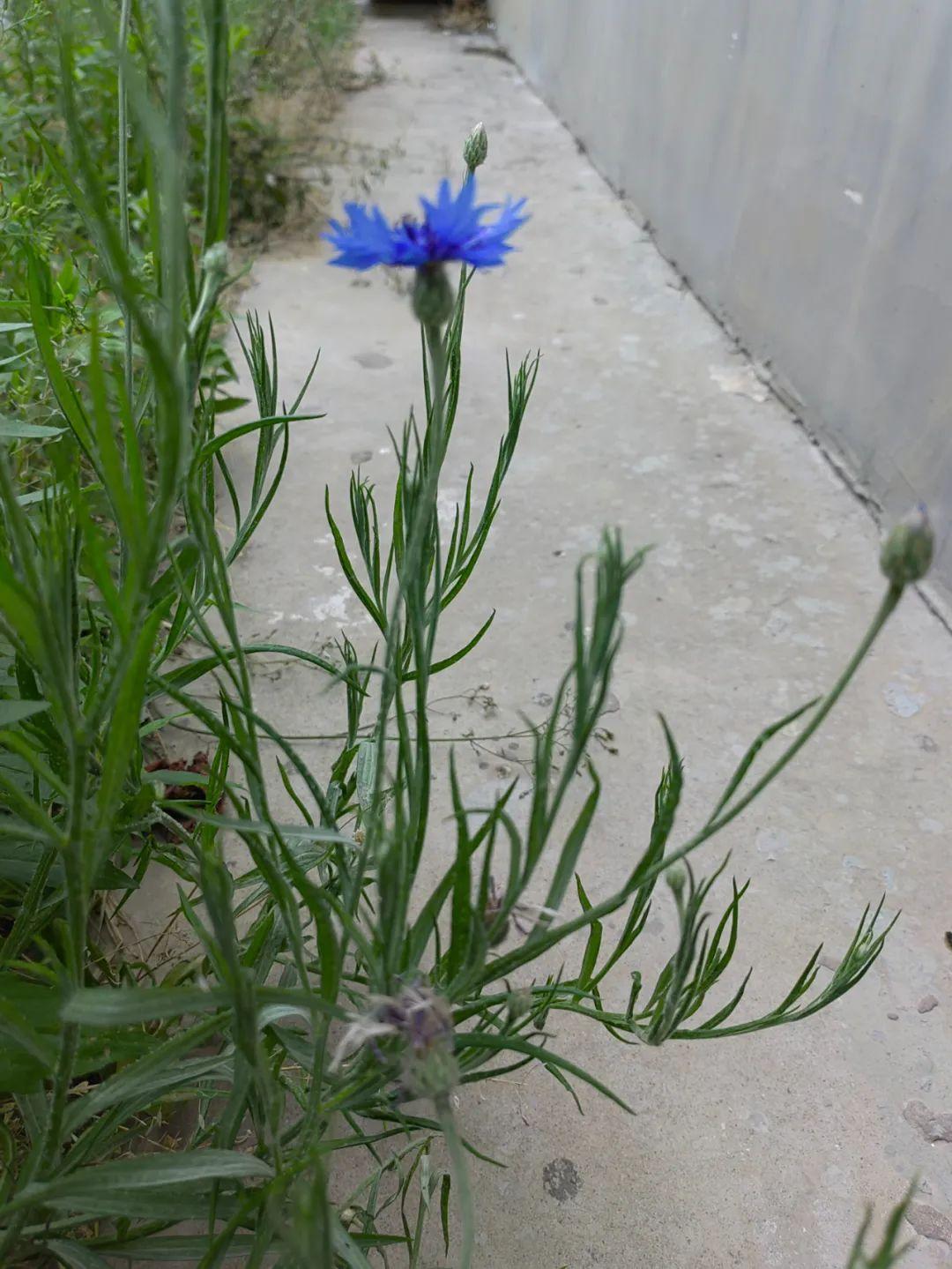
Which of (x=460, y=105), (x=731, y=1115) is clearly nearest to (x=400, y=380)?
(x=731, y=1115)

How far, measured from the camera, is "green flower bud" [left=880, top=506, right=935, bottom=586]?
39 cm

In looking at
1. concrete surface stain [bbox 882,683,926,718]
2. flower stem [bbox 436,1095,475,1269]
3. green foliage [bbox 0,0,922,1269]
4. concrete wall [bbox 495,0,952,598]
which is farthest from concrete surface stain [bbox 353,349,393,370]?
flower stem [bbox 436,1095,475,1269]

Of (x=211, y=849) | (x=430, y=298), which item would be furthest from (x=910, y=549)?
(x=211, y=849)

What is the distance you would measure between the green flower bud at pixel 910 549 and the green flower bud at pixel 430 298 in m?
0.20

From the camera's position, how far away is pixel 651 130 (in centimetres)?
292

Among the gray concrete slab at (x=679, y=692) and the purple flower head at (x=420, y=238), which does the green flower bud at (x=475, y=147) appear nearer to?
the purple flower head at (x=420, y=238)

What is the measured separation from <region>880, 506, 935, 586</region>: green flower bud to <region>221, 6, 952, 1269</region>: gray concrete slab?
67cm

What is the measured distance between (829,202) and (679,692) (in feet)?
3.56

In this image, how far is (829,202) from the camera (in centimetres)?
189

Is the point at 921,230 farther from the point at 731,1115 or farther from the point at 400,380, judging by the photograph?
the point at 731,1115

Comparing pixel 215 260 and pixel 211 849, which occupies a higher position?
pixel 215 260

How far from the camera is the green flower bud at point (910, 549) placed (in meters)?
0.39

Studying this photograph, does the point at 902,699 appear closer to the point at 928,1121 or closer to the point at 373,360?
the point at 928,1121

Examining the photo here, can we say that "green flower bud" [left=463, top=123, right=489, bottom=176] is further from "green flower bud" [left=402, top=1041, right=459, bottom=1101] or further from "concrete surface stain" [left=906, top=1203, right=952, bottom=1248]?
"concrete surface stain" [left=906, top=1203, right=952, bottom=1248]
